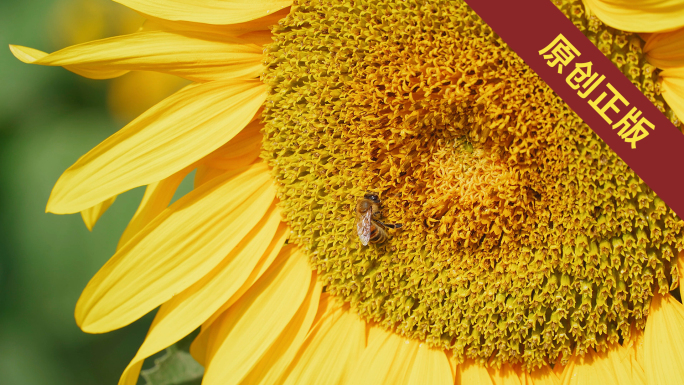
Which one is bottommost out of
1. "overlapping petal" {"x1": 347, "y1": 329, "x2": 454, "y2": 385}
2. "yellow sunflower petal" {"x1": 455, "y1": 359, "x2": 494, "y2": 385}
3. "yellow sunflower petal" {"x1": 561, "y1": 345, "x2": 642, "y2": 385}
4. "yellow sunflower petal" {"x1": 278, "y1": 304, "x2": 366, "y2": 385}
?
"yellow sunflower petal" {"x1": 278, "y1": 304, "x2": 366, "y2": 385}

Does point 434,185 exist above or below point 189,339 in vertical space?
above

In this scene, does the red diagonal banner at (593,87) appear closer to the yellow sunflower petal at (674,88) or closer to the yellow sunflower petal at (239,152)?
the yellow sunflower petal at (674,88)

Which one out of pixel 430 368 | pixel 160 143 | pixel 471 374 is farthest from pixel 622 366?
pixel 160 143

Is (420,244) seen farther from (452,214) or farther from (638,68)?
(638,68)

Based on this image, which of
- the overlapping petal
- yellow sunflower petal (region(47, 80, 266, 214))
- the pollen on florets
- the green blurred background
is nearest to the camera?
the pollen on florets

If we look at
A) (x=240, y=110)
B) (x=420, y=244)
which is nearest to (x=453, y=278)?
(x=420, y=244)

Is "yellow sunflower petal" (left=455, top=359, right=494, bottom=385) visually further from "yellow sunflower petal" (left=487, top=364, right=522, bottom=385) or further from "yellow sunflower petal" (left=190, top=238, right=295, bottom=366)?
"yellow sunflower petal" (left=190, top=238, right=295, bottom=366)

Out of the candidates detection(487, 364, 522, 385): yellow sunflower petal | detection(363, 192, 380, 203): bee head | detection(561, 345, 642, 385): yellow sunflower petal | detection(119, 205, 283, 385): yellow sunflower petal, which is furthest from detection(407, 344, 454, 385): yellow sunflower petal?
detection(119, 205, 283, 385): yellow sunflower petal
